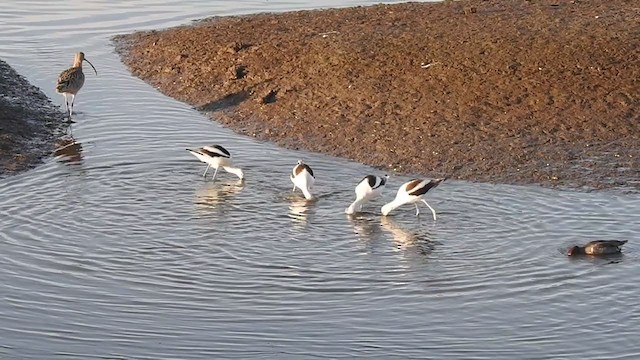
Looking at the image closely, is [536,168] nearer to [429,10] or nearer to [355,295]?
[355,295]

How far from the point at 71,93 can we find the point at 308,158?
14.5ft

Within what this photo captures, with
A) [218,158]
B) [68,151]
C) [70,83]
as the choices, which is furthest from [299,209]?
[70,83]

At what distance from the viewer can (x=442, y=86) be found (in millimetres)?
17125

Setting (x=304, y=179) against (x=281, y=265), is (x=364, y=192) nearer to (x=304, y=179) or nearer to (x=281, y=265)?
(x=304, y=179)

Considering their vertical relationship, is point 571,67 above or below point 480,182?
above

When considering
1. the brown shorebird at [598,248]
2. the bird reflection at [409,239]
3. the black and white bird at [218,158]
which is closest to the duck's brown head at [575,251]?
the brown shorebird at [598,248]

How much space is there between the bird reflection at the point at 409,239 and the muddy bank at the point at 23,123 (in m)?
4.76

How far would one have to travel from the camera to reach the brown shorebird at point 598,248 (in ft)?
38.0

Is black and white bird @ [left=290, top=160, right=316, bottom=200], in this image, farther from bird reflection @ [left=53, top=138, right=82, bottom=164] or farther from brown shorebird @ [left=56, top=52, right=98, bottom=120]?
brown shorebird @ [left=56, top=52, right=98, bottom=120]

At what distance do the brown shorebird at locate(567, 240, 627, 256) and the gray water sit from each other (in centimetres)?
11

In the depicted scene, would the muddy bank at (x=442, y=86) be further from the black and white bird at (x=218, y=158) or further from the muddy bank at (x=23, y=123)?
the muddy bank at (x=23, y=123)

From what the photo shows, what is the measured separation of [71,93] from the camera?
1817 cm

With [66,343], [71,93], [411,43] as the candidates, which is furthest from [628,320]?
[71,93]

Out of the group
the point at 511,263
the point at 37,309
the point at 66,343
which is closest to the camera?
the point at 66,343
